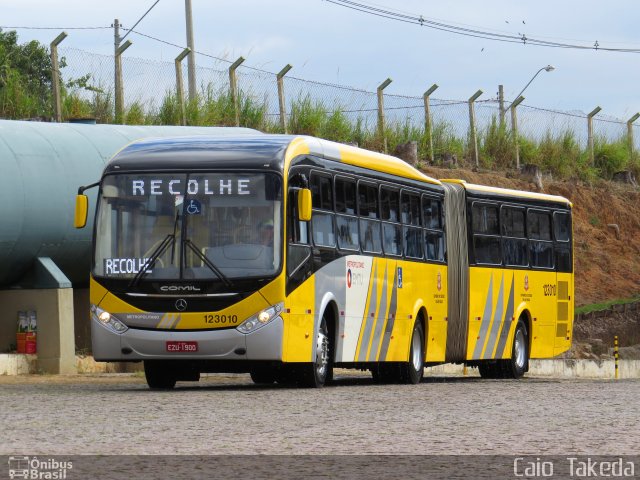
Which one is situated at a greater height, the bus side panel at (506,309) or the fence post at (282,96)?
the fence post at (282,96)

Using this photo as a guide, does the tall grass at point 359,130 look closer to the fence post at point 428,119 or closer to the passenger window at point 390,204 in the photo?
the fence post at point 428,119

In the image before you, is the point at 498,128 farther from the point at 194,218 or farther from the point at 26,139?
the point at 194,218

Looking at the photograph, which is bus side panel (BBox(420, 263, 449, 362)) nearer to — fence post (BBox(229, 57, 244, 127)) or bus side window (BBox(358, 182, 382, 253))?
bus side window (BBox(358, 182, 382, 253))

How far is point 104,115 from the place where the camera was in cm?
3450

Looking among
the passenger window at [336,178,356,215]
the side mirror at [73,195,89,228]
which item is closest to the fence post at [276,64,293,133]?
the passenger window at [336,178,356,215]

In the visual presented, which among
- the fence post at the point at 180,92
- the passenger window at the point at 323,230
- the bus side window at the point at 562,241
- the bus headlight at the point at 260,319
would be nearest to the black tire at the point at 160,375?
the bus headlight at the point at 260,319

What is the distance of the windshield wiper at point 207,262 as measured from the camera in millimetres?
19062

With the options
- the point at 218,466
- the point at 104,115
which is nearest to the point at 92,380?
the point at 104,115

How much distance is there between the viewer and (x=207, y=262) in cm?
1916

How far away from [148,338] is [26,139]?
6.78 m

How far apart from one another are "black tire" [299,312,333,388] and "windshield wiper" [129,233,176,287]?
7.47 feet

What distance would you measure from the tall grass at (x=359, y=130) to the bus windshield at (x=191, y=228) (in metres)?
13.3

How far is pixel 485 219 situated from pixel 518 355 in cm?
293

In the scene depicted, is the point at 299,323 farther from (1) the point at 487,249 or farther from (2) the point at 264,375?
(1) the point at 487,249
